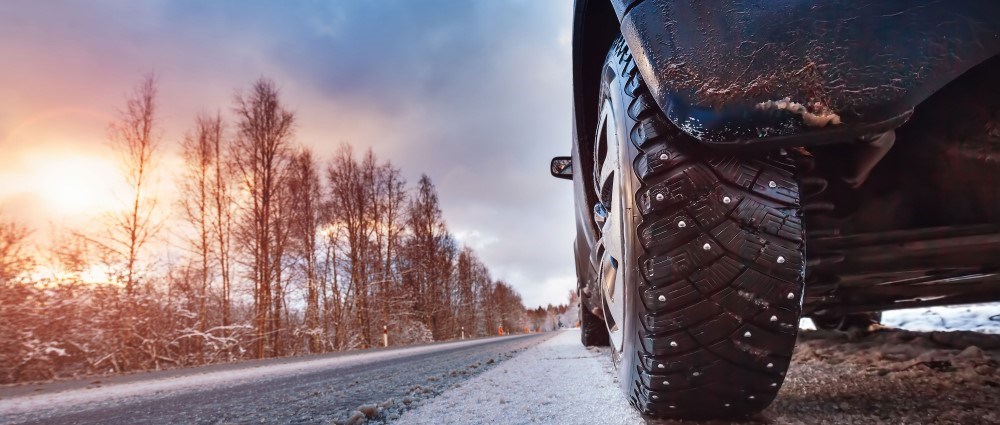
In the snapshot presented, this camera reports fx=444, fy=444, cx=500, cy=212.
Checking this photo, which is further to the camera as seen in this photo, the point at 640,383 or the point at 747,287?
the point at 640,383

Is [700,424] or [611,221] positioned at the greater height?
[611,221]

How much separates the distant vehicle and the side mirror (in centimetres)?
129

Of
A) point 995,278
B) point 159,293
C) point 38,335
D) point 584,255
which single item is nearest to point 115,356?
point 38,335

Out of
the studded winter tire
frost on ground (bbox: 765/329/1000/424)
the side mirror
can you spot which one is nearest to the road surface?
frost on ground (bbox: 765/329/1000/424)

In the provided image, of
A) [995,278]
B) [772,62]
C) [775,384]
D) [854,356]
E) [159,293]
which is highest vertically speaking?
[159,293]

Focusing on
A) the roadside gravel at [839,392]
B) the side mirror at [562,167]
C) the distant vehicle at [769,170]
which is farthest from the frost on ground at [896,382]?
the side mirror at [562,167]

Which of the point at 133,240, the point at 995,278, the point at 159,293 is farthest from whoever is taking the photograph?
the point at 159,293

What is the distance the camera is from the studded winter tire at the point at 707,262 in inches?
37.2

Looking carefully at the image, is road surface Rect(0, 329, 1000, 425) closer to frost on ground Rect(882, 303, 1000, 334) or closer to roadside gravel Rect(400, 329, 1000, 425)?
roadside gravel Rect(400, 329, 1000, 425)

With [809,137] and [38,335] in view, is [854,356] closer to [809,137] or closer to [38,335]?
[809,137]

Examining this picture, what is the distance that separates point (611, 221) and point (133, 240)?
14135mm

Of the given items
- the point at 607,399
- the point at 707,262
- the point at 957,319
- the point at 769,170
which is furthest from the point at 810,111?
the point at 957,319

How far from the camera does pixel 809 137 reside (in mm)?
848

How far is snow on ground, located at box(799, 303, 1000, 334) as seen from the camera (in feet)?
9.01
